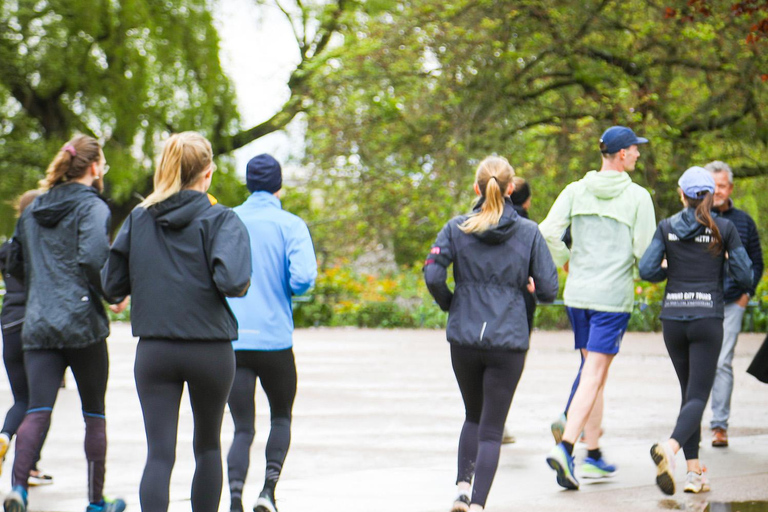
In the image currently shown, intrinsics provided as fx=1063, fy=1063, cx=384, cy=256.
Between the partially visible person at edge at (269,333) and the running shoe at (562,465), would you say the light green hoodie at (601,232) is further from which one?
the partially visible person at edge at (269,333)

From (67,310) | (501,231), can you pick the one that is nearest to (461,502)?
(501,231)

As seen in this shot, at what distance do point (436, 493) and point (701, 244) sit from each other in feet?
6.65

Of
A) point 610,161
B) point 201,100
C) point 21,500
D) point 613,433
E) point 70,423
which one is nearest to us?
point 21,500

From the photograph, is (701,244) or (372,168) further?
(372,168)

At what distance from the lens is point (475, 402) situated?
5.21 m

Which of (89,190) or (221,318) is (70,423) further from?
(221,318)

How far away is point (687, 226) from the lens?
233 inches

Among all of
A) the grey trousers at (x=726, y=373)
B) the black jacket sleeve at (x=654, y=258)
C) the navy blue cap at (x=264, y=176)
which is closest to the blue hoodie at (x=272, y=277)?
the navy blue cap at (x=264, y=176)

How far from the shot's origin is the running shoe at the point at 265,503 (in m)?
5.08

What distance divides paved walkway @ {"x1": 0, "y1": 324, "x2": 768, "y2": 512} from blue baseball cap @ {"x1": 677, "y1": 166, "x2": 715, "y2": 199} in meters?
1.65

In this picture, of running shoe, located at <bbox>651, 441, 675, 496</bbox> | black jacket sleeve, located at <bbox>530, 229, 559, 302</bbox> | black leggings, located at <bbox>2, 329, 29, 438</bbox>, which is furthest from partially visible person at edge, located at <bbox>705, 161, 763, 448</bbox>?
black leggings, located at <bbox>2, 329, 29, 438</bbox>

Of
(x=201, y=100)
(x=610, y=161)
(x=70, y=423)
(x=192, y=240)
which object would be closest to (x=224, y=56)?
(x=201, y=100)

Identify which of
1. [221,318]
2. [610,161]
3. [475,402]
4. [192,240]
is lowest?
[475,402]

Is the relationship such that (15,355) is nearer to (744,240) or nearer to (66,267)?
(66,267)
